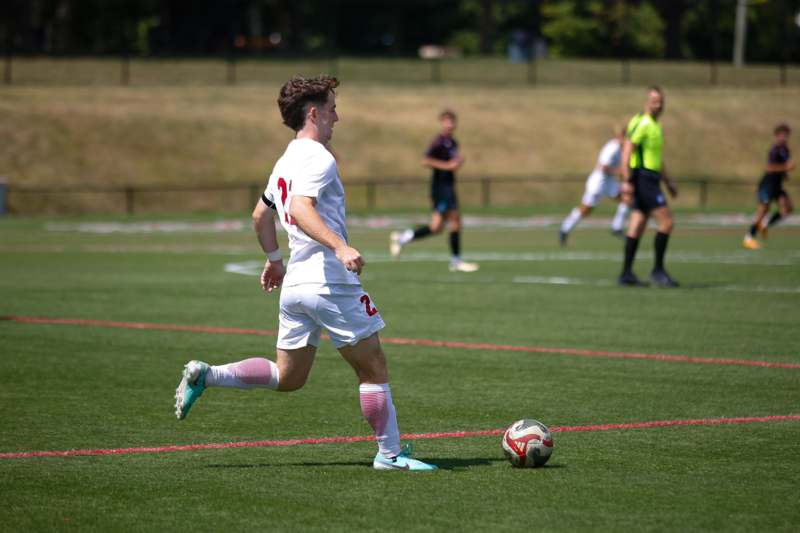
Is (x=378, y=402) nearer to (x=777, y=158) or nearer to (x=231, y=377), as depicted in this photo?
(x=231, y=377)

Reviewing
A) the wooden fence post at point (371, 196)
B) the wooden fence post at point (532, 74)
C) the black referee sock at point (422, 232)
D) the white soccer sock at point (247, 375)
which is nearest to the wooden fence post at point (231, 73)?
the wooden fence post at point (371, 196)

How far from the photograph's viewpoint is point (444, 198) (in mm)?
21594

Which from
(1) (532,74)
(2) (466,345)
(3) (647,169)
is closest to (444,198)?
(3) (647,169)

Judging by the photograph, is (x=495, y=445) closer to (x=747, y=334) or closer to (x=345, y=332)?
(x=345, y=332)

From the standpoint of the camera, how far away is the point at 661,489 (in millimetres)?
7168

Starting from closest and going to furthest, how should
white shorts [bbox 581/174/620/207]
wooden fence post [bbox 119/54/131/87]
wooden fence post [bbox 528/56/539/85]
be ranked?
white shorts [bbox 581/174/620/207], wooden fence post [bbox 119/54/131/87], wooden fence post [bbox 528/56/539/85]

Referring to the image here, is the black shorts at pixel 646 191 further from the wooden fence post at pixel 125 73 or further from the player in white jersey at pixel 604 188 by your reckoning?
the wooden fence post at pixel 125 73

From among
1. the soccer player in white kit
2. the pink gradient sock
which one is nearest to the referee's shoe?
the soccer player in white kit

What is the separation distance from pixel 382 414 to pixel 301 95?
1816 mm

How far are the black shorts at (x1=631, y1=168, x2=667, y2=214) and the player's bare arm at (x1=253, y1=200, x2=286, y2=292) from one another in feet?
34.0

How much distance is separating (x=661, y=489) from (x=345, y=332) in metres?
1.87

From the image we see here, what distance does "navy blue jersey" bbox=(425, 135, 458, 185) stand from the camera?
2120 cm

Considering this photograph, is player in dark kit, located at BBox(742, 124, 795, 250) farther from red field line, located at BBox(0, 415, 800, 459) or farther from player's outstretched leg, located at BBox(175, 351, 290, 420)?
player's outstretched leg, located at BBox(175, 351, 290, 420)

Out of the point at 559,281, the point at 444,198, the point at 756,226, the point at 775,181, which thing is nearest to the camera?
the point at 559,281
